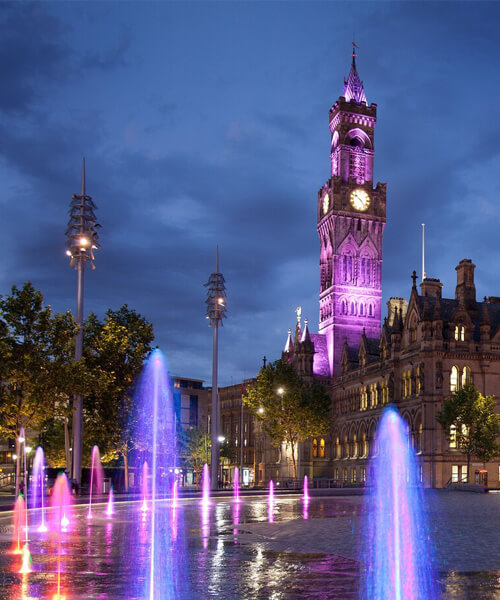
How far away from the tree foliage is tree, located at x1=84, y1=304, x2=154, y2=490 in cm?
1419

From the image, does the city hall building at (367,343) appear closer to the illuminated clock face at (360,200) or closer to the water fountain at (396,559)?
the illuminated clock face at (360,200)

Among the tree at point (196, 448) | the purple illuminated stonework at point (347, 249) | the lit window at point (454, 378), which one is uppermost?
the purple illuminated stonework at point (347, 249)

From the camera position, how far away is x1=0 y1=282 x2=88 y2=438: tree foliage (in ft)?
130

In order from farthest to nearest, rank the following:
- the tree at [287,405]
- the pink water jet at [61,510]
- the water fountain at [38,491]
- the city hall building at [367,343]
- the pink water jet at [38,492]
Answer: the tree at [287,405] → the city hall building at [367,343] → the water fountain at [38,491] → the pink water jet at [38,492] → the pink water jet at [61,510]

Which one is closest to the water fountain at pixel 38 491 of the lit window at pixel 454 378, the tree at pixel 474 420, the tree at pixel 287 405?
the tree at pixel 287 405

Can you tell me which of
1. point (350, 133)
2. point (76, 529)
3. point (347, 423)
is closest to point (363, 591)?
point (76, 529)

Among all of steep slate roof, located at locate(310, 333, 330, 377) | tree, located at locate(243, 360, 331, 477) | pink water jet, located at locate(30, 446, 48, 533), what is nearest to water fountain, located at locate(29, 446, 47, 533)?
pink water jet, located at locate(30, 446, 48, 533)

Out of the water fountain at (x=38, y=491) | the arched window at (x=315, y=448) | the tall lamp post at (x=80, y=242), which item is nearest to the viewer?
the water fountain at (x=38, y=491)

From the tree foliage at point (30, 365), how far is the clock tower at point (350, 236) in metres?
73.4

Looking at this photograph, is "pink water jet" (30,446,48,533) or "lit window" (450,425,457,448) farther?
A: "lit window" (450,425,457,448)

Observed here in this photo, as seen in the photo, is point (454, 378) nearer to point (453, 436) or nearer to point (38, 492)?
point (453, 436)

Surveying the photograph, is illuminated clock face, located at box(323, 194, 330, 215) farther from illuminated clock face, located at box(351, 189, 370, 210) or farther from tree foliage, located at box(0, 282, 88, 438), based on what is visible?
tree foliage, located at box(0, 282, 88, 438)

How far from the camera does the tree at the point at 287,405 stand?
3403 inches

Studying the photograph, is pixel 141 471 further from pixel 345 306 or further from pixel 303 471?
pixel 345 306
